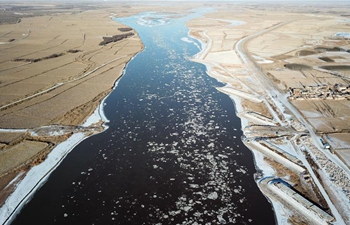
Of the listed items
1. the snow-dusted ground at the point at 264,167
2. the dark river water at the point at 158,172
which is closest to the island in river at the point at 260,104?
the snow-dusted ground at the point at 264,167

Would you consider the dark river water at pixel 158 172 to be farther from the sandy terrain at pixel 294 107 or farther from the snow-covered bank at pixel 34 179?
the sandy terrain at pixel 294 107

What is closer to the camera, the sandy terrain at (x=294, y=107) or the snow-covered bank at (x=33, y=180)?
the snow-covered bank at (x=33, y=180)

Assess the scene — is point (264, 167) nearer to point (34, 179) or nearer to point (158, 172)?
point (158, 172)

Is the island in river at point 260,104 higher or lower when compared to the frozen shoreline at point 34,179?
higher

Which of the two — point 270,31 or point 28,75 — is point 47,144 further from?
point 270,31

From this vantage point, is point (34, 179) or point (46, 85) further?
point (46, 85)

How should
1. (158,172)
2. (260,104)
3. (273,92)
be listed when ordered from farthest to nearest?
(273,92) < (260,104) < (158,172)

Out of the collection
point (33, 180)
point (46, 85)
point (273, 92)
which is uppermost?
point (46, 85)

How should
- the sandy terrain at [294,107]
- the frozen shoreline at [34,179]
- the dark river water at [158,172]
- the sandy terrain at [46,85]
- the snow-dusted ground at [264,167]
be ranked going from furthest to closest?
1. the sandy terrain at [46,85]
2. the sandy terrain at [294,107]
3. the frozen shoreline at [34,179]
4. the dark river water at [158,172]
5. the snow-dusted ground at [264,167]

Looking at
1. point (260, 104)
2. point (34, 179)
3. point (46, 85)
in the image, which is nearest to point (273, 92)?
point (260, 104)
